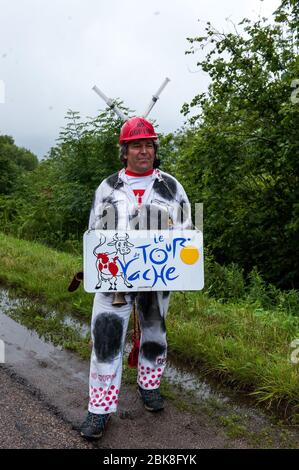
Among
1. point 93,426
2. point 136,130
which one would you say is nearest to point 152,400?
point 93,426

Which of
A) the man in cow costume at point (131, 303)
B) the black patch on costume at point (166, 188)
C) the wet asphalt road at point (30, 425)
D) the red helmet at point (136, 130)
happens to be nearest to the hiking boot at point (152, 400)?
the man in cow costume at point (131, 303)

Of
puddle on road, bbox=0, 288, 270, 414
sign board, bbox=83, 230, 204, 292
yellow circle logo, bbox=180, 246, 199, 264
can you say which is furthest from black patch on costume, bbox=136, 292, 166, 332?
puddle on road, bbox=0, 288, 270, 414

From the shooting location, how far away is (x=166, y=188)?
11.0 feet

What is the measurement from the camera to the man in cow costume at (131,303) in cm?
315

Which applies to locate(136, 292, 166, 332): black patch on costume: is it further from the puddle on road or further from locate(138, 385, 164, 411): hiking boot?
the puddle on road

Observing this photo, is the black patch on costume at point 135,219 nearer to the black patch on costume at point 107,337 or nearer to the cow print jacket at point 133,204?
the cow print jacket at point 133,204

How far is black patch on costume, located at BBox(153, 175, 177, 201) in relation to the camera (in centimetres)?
332

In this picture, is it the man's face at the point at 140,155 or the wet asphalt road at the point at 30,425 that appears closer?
the wet asphalt road at the point at 30,425

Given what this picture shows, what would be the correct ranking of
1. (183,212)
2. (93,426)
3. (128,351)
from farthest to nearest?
(128,351), (183,212), (93,426)

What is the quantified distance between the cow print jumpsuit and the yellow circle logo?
16 centimetres

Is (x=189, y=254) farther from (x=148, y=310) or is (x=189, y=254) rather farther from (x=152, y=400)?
(x=152, y=400)

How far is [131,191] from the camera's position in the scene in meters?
3.28

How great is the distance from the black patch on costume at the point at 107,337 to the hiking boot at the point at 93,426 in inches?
12.9

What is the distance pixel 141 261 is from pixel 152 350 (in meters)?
0.68
